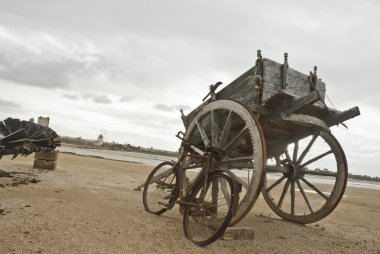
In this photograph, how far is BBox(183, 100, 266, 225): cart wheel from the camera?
461 cm

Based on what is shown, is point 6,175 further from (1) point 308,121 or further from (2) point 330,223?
(2) point 330,223

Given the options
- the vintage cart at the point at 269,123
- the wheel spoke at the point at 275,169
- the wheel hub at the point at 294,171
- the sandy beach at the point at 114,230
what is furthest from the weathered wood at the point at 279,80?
the sandy beach at the point at 114,230

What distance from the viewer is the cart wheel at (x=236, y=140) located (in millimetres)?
4605

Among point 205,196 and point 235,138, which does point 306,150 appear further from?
point 205,196

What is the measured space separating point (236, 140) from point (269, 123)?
0.69 m

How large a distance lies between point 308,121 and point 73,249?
4179 millimetres

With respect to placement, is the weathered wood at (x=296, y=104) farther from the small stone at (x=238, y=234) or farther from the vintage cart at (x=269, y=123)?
the small stone at (x=238, y=234)

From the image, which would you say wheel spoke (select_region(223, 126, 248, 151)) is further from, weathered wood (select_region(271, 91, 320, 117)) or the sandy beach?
the sandy beach

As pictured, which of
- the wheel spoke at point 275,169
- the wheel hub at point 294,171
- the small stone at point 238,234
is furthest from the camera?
the wheel hub at point 294,171

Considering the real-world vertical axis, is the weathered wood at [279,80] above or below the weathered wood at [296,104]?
above

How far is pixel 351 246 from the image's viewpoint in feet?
18.6

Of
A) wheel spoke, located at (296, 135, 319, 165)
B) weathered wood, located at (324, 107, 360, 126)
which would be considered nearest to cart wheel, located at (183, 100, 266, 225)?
wheel spoke, located at (296, 135, 319, 165)

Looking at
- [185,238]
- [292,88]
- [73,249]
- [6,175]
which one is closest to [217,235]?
[185,238]

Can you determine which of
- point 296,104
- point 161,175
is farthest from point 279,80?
point 161,175
